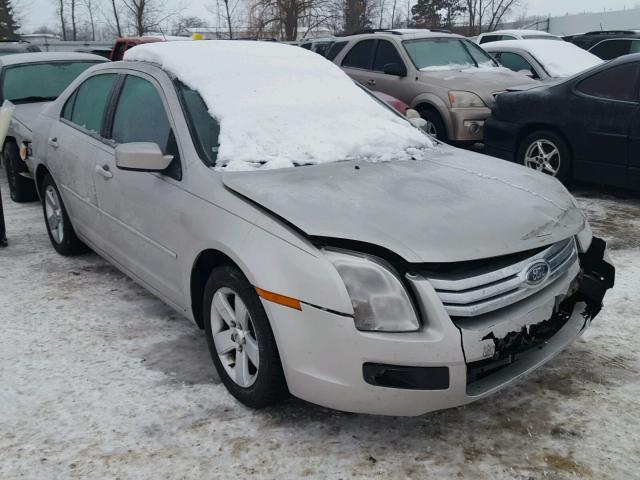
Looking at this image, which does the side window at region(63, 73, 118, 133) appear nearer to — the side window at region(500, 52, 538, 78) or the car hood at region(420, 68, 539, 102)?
the car hood at region(420, 68, 539, 102)

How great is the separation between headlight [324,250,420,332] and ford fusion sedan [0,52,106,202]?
16.7 feet

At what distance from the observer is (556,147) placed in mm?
6926

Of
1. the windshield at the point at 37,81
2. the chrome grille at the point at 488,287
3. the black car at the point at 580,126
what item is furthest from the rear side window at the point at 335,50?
the chrome grille at the point at 488,287

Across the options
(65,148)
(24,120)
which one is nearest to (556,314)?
(65,148)

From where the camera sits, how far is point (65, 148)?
183 inches

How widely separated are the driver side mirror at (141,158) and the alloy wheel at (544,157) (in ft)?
15.9

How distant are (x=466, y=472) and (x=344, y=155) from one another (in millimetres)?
1694

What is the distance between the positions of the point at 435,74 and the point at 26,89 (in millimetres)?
5101

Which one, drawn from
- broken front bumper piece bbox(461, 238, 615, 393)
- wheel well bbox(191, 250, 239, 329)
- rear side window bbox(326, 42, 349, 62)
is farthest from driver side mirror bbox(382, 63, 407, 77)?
wheel well bbox(191, 250, 239, 329)

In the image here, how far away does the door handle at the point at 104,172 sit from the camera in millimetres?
3957

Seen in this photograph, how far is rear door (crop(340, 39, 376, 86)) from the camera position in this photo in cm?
993

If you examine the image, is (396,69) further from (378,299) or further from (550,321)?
(378,299)

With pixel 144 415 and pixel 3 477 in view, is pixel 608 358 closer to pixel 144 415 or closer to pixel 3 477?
pixel 144 415

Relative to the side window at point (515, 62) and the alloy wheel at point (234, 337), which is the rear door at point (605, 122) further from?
the alloy wheel at point (234, 337)
